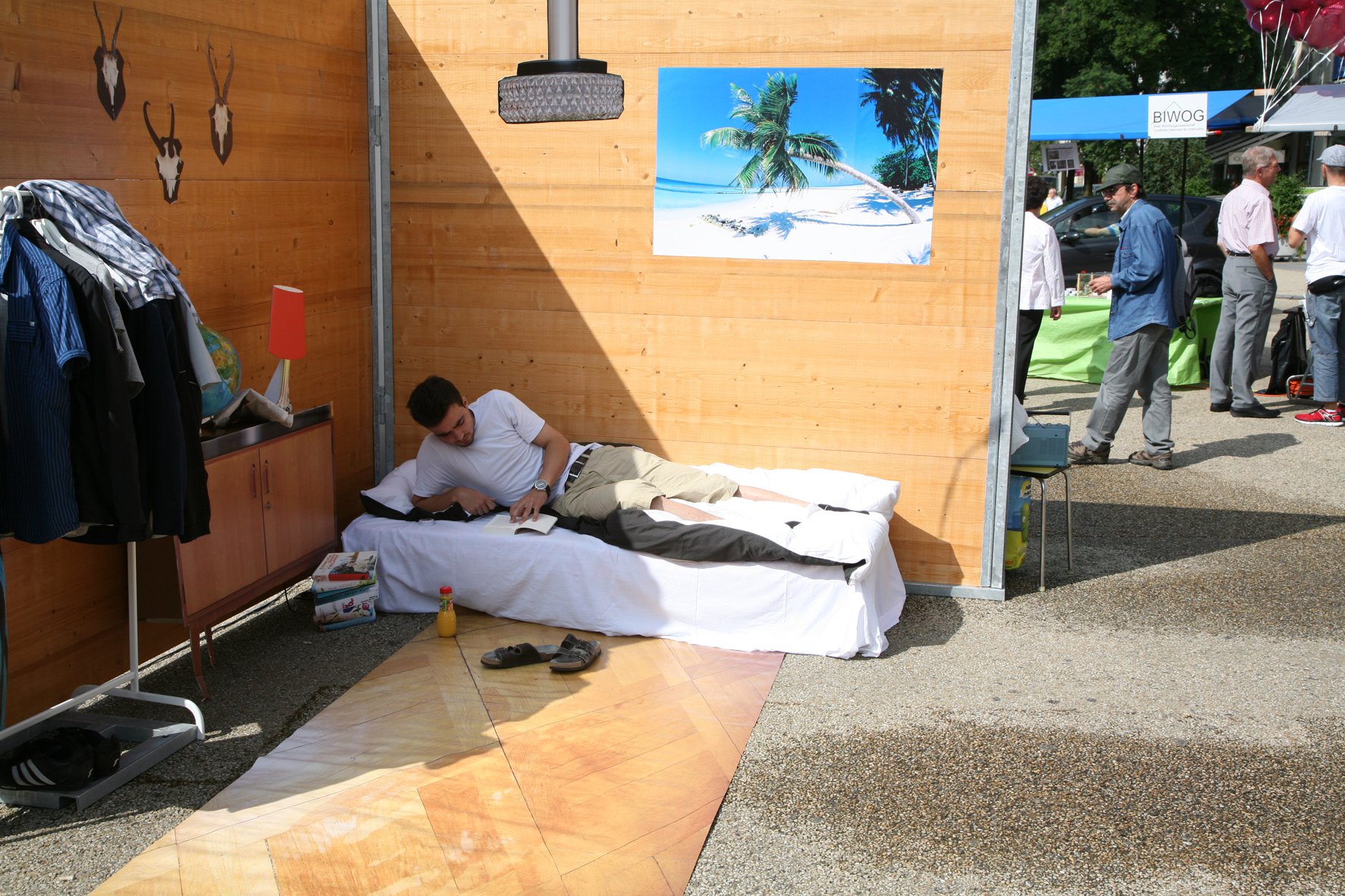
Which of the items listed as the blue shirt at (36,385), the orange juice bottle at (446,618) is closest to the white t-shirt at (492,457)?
the orange juice bottle at (446,618)

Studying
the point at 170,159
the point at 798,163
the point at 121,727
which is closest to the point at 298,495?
the point at 121,727

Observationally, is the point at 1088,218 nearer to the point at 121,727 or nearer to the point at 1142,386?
the point at 1142,386

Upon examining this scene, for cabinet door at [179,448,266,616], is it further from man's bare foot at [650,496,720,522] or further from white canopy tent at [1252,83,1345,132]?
white canopy tent at [1252,83,1345,132]

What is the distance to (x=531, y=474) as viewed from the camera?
18.1 ft

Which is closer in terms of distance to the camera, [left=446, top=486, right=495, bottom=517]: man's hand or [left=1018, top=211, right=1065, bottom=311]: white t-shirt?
[left=446, top=486, right=495, bottom=517]: man's hand

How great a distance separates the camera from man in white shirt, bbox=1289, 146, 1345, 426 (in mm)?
8570

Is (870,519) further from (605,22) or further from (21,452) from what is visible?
(21,452)

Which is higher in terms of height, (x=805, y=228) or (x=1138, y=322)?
(x=805, y=228)

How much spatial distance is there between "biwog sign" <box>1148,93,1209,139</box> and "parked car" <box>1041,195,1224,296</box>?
715 millimetres

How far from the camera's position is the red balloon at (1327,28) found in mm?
10461

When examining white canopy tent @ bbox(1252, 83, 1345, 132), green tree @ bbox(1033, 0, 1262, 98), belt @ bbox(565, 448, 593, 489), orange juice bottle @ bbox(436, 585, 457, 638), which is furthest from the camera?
green tree @ bbox(1033, 0, 1262, 98)

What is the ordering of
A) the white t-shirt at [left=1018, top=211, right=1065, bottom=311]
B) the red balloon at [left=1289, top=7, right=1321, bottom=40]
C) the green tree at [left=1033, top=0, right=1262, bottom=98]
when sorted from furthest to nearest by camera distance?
the green tree at [left=1033, top=0, right=1262, bottom=98] < the red balloon at [left=1289, top=7, right=1321, bottom=40] < the white t-shirt at [left=1018, top=211, right=1065, bottom=311]

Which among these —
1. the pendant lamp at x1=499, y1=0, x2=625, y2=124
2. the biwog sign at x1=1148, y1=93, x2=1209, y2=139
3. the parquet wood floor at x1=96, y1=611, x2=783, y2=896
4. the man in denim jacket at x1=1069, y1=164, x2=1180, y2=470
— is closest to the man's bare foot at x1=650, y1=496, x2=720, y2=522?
the parquet wood floor at x1=96, y1=611, x2=783, y2=896

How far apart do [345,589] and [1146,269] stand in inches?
210
